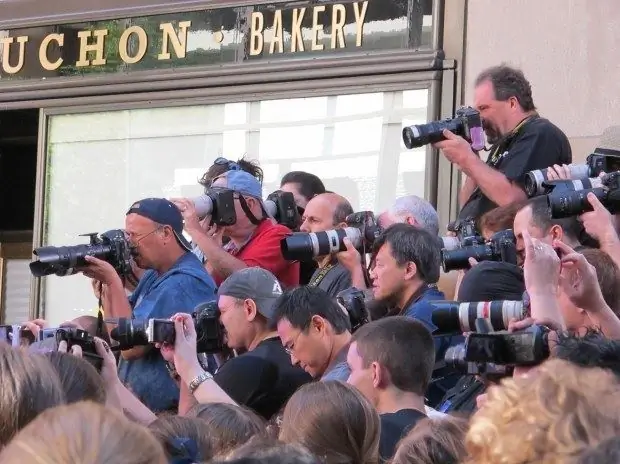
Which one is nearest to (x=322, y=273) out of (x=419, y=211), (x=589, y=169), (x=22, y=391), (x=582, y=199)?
(x=419, y=211)

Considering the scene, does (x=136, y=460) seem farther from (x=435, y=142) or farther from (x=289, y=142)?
(x=289, y=142)

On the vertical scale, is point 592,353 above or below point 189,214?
below

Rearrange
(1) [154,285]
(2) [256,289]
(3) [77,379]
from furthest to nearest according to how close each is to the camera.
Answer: (1) [154,285], (2) [256,289], (3) [77,379]

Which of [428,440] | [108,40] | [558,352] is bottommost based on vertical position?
[428,440]

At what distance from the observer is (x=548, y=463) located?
7.18 ft

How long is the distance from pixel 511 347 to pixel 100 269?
118 inches

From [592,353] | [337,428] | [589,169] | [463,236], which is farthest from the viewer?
[463,236]

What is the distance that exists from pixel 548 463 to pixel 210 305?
3965 mm

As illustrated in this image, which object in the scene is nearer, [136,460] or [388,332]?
[136,460]

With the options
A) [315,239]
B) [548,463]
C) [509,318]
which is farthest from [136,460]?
[315,239]

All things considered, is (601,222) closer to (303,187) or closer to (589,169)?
(589,169)

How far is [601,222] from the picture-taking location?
5.23m

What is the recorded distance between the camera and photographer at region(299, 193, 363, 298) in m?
6.70

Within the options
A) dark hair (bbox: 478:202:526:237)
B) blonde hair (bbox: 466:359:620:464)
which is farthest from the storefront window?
blonde hair (bbox: 466:359:620:464)
